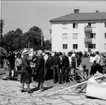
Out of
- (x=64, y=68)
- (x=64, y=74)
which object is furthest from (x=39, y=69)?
(x=64, y=74)

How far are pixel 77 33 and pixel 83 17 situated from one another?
439 cm

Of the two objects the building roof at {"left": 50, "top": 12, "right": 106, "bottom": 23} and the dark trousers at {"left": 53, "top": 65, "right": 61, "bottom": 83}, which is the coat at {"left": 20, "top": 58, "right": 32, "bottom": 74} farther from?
the building roof at {"left": 50, "top": 12, "right": 106, "bottom": 23}

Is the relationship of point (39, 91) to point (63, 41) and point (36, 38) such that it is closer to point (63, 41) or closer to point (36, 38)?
point (63, 41)

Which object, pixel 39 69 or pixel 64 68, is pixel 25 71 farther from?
pixel 64 68

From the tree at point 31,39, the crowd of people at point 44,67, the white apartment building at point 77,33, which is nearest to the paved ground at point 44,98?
the crowd of people at point 44,67

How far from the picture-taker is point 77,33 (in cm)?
6309

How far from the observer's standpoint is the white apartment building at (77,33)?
6188cm

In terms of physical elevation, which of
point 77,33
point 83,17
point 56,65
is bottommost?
point 56,65

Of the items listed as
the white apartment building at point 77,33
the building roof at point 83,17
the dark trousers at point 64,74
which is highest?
the building roof at point 83,17

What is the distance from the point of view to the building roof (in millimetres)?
61875

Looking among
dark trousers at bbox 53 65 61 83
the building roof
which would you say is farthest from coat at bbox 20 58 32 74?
the building roof

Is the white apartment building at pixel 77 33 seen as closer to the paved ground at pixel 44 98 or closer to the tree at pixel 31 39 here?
the tree at pixel 31 39

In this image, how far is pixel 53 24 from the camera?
6281 centimetres

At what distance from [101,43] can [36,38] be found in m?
34.9
